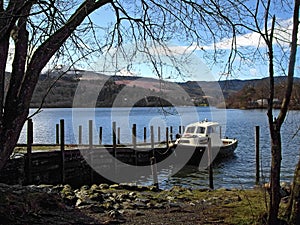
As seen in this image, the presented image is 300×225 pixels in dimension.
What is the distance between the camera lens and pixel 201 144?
2802 cm

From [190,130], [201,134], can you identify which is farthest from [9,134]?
[190,130]

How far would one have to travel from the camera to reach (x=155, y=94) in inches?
332

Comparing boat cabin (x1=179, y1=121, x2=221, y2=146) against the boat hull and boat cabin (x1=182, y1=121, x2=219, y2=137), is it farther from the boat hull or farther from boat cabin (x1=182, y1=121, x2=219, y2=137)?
the boat hull

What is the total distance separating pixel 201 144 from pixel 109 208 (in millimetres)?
19755

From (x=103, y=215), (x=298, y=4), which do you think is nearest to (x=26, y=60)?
(x=103, y=215)

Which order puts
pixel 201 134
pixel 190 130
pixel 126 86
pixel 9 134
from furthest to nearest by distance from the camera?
pixel 190 130 → pixel 201 134 → pixel 126 86 → pixel 9 134

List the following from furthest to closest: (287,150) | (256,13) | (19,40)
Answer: (287,150), (19,40), (256,13)

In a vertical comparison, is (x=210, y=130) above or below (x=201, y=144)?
above

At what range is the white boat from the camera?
89.4 feet

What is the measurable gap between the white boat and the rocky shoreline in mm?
16552

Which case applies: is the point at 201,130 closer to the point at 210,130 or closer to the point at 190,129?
the point at 210,130

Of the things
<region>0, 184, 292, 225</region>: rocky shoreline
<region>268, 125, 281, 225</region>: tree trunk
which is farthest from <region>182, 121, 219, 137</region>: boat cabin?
<region>268, 125, 281, 225</region>: tree trunk

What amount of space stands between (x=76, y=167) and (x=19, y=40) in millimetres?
15188

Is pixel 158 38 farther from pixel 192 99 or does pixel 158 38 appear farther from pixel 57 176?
pixel 57 176
